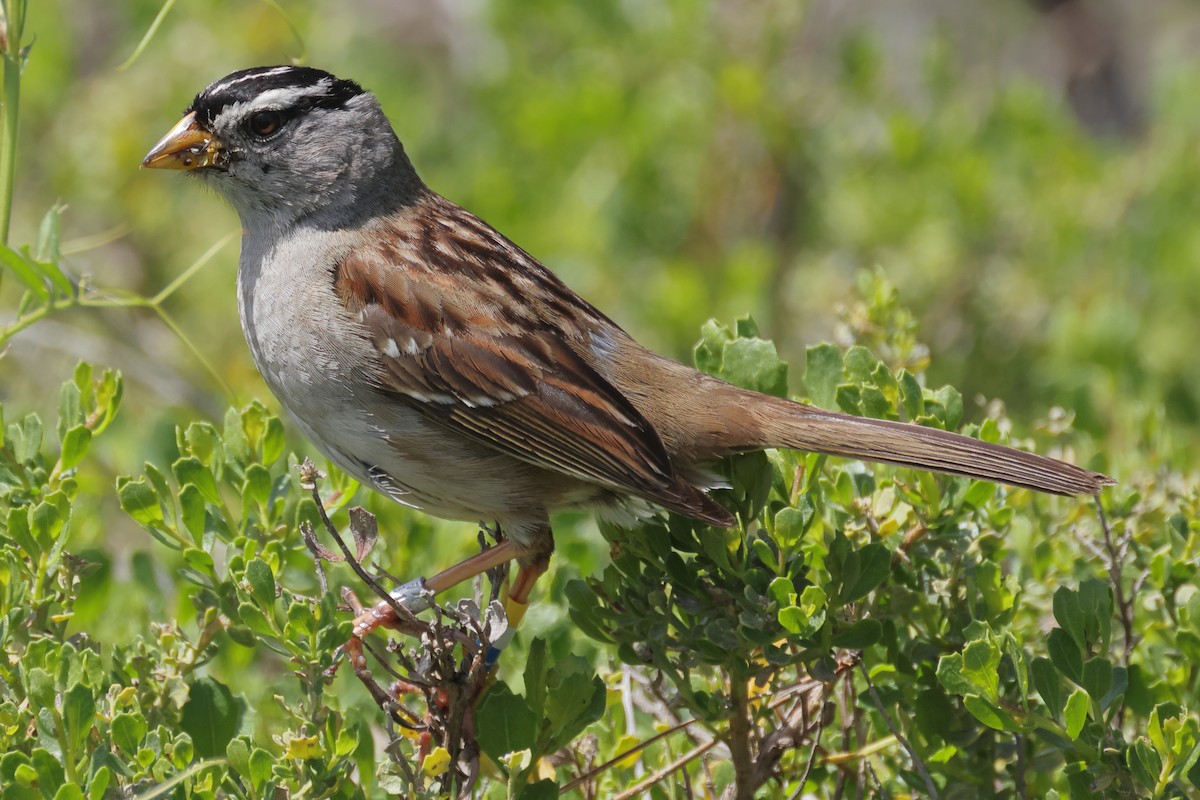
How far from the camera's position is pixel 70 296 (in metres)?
2.90

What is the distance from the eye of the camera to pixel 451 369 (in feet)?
10.8

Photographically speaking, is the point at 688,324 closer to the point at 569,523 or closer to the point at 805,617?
the point at 569,523

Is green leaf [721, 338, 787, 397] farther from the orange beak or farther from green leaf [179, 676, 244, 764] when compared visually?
the orange beak

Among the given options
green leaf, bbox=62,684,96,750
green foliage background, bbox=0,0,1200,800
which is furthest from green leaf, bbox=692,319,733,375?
green foliage background, bbox=0,0,1200,800

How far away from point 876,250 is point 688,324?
3.19 feet

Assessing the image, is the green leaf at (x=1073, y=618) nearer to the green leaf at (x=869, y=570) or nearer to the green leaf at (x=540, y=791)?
Answer: the green leaf at (x=869, y=570)

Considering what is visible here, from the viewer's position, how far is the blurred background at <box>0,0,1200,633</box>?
223 inches

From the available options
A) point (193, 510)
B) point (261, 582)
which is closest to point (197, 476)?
point (193, 510)

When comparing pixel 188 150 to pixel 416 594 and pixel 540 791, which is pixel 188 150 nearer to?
pixel 416 594

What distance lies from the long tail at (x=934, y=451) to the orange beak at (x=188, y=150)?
1.54 meters

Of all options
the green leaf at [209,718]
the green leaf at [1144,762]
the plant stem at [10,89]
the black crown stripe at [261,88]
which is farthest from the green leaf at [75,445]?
the green leaf at [1144,762]

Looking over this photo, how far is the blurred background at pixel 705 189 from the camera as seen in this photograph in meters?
5.66

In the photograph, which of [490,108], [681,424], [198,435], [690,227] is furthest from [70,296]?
[490,108]

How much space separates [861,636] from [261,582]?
1056 mm
